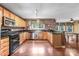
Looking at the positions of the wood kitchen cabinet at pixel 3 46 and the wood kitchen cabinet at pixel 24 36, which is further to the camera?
the wood kitchen cabinet at pixel 24 36

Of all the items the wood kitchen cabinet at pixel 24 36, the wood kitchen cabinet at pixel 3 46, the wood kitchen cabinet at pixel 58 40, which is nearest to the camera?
the wood kitchen cabinet at pixel 3 46

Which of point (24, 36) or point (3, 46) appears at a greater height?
point (24, 36)

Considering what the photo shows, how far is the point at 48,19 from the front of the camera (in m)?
5.09

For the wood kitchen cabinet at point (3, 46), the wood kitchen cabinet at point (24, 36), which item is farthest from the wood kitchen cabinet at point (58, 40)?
the wood kitchen cabinet at point (3, 46)

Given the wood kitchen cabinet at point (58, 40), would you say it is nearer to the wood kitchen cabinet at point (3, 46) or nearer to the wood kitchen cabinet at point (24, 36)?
the wood kitchen cabinet at point (24, 36)

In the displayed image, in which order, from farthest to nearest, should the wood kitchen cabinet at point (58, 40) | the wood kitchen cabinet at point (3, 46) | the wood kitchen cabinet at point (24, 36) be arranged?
the wood kitchen cabinet at point (58, 40), the wood kitchen cabinet at point (24, 36), the wood kitchen cabinet at point (3, 46)

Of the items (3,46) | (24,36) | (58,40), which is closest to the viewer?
(3,46)

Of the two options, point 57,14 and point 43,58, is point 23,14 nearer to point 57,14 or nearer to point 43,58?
point 57,14

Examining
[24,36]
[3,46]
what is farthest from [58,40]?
[3,46]

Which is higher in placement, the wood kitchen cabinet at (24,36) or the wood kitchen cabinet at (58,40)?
the wood kitchen cabinet at (24,36)

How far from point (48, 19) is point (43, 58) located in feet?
12.5

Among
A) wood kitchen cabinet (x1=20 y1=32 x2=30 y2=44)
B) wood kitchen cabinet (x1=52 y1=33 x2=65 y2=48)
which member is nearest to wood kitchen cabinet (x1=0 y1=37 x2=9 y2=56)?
wood kitchen cabinet (x1=20 y1=32 x2=30 y2=44)

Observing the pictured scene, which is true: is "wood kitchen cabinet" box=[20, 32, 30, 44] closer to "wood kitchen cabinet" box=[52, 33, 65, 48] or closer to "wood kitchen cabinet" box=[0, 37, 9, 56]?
"wood kitchen cabinet" box=[52, 33, 65, 48]

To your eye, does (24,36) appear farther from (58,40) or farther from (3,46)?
(3,46)
